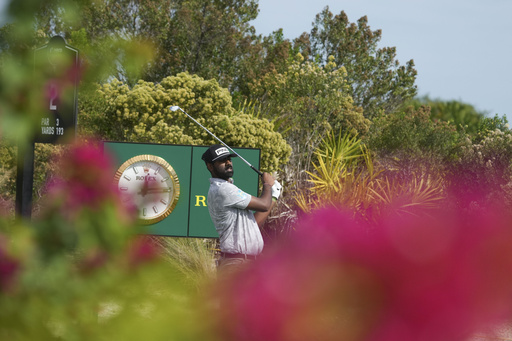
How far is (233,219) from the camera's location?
5.43 metres

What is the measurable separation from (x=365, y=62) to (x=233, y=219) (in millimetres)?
27751

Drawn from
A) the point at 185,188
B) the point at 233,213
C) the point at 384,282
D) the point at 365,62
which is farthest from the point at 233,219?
the point at 365,62

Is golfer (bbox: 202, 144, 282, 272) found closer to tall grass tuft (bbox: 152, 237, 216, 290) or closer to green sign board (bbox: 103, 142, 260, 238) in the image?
tall grass tuft (bbox: 152, 237, 216, 290)

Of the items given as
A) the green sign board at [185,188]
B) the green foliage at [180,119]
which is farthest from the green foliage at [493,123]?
the green sign board at [185,188]

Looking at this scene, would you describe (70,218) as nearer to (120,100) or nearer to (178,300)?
(178,300)

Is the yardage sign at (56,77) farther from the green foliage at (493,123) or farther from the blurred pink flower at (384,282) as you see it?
the green foliage at (493,123)

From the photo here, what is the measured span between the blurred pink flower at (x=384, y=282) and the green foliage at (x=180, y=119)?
Answer: 13425mm

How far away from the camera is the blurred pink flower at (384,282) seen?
2.04 ft

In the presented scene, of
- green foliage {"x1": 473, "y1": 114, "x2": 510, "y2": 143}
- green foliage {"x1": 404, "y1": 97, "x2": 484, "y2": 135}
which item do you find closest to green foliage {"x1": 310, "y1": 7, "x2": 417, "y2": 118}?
green foliage {"x1": 404, "y1": 97, "x2": 484, "y2": 135}

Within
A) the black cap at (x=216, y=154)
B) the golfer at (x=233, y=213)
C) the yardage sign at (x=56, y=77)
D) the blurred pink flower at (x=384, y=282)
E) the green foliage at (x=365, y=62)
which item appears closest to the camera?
the blurred pink flower at (x=384, y=282)

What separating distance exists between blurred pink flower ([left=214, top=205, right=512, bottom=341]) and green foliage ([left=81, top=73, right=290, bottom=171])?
1342 centimetres

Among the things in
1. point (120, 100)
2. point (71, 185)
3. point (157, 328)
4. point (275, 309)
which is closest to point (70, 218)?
point (71, 185)

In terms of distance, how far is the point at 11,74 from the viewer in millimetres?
1045

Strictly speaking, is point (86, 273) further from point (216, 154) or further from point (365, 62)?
point (365, 62)
